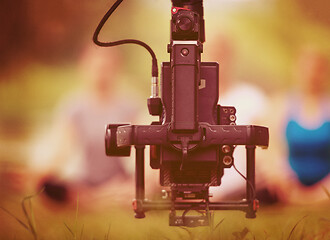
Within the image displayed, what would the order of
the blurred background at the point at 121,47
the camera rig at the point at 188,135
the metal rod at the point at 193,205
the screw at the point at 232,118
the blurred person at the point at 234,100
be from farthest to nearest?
the blurred background at the point at 121,47 → the blurred person at the point at 234,100 → the screw at the point at 232,118 → the metal rod at the point at 193,205 → the camera rig at the point at 188,135

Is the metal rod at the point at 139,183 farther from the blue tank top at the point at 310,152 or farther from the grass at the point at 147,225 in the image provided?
the blue tank top at the point at 310,152

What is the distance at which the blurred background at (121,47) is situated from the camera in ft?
11.5

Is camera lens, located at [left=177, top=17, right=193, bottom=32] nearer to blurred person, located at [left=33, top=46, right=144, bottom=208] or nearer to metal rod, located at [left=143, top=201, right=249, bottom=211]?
metal rod, located at [left=143, top=201, right=249, bottom=211]

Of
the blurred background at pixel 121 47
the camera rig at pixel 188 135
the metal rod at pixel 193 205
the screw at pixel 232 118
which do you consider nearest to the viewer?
the camera rig at pixel 188 135

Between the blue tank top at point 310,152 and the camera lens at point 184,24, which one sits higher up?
the camera lens at point 184,24

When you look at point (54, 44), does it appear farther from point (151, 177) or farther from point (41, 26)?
point (151, 177)

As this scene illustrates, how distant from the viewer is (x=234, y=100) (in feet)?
11.4

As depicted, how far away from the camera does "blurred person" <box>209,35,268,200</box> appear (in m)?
3.38

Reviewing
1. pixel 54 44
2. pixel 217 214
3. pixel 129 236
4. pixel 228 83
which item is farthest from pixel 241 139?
pixel 54 44

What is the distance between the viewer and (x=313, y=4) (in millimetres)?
3406

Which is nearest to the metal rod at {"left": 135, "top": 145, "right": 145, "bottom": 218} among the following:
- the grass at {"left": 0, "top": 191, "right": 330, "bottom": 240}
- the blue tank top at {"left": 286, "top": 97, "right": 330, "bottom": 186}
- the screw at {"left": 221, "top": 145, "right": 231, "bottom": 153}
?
the grass at {"left": 0, "top": 191, "right": 330, "bottom": 240}

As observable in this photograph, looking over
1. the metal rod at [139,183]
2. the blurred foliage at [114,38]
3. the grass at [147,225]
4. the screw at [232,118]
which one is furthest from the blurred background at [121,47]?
the metal rod at [139,183]

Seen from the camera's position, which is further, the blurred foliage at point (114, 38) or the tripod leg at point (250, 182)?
the blurred foliage at point (114, 38)

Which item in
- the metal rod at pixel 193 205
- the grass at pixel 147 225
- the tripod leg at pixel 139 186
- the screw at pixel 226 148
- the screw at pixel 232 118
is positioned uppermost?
the screw at pixel 232 118
